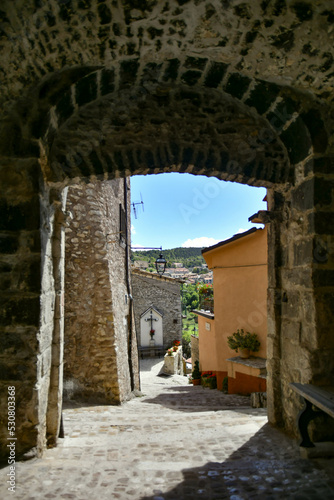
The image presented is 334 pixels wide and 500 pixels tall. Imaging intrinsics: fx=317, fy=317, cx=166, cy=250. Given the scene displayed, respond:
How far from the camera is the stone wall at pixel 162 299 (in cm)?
1741

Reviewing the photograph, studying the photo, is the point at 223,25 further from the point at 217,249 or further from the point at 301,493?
the point at 217,249

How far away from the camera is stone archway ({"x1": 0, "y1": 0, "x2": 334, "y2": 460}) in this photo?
207 centimetres

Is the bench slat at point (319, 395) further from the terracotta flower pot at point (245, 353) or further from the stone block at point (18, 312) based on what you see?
the terracotta flower pot at point (245, 353)

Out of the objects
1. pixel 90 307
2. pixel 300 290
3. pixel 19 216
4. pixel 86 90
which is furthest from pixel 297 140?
pixel 90 307

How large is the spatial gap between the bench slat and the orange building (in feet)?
9.97

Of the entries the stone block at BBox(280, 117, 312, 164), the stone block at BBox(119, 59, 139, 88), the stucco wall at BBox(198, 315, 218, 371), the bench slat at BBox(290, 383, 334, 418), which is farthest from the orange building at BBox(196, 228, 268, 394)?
the stone block at BBox(119, 59, 139, 88)

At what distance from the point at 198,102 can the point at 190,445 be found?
3.23 m

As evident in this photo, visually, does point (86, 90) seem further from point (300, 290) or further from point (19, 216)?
point (300, 290)

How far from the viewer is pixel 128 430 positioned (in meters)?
3.52

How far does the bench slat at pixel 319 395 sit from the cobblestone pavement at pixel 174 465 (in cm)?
52

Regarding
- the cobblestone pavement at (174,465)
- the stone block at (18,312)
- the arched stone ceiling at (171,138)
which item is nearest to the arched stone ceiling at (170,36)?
the arched stone ceiling at (171,138)

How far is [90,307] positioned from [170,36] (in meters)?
4.79

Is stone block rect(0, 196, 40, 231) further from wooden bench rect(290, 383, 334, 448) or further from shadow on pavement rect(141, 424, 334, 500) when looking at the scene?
wooden bench rect(290, 383, 334, 448)

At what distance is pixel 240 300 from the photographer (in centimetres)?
675
